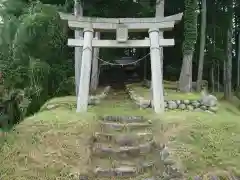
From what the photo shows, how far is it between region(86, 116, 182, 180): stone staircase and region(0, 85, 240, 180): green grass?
247mm

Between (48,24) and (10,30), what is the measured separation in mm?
2265

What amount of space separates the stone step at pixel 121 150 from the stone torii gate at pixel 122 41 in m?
2.15

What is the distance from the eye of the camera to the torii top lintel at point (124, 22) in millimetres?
10156

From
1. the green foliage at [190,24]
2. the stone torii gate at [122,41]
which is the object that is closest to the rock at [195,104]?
the stone torii gate at [122,41]

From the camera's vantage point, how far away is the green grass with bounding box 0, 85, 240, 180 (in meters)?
6.69

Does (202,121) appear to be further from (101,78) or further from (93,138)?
(101,78)

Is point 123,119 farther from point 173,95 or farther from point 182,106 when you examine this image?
point 173,95

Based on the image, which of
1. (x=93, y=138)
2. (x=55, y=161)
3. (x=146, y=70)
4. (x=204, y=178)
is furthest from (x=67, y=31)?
(x=204, y=178)

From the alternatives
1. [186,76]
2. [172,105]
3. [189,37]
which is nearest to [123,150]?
[172,105]

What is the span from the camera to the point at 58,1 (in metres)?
15.6

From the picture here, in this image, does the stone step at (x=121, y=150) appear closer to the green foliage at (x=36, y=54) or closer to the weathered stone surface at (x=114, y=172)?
the weathered stone surface at (x=114, y=172)

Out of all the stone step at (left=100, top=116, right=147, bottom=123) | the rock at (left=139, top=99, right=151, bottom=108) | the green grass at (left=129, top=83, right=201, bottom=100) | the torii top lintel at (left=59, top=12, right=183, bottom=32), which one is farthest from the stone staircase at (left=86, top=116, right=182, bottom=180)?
the green grass at (left=129, top=83, right=201, bottom=100)

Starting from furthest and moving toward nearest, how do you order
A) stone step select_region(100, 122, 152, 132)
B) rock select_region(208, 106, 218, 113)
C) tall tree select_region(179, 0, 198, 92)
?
tall tree select_region(179, 0, 198, 92)
rock select_region(208, 106, 218, 113)
stone step select_region(100, 122, 152, 132)

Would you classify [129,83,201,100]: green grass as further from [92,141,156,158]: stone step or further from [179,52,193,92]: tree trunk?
[92,141,156,158]: stone step
